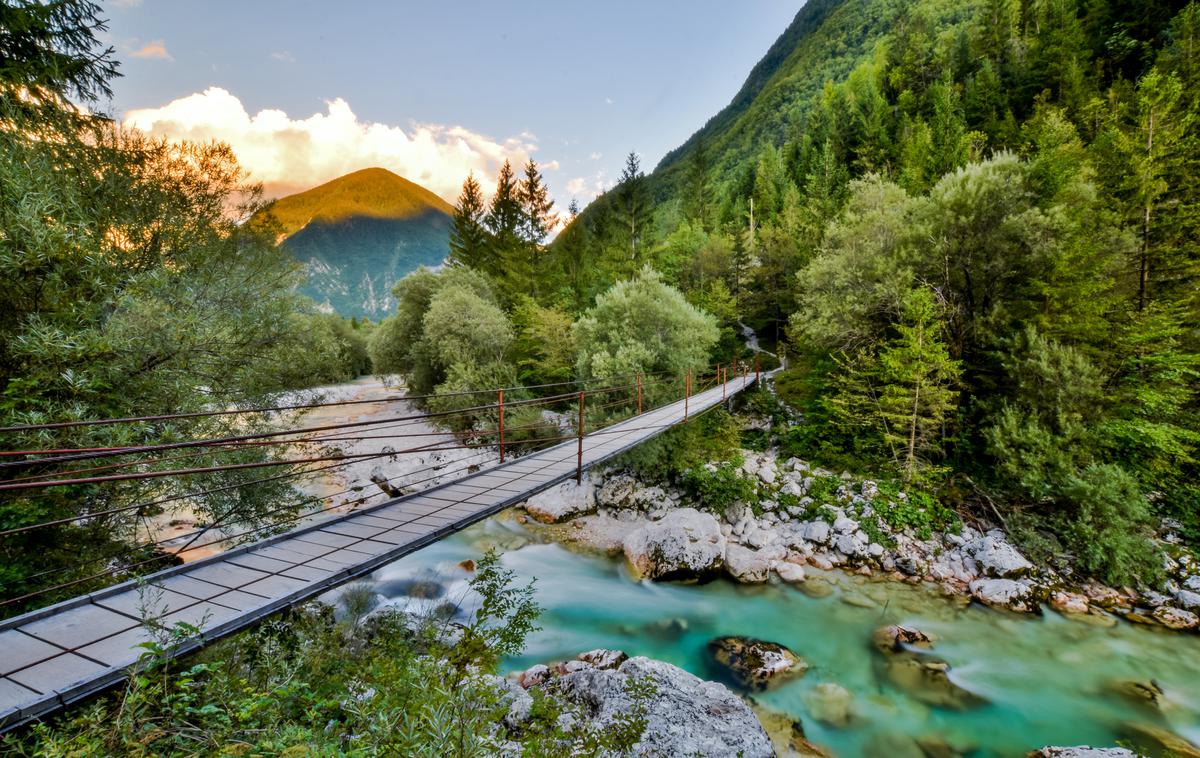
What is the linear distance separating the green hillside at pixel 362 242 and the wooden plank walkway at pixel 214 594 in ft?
482

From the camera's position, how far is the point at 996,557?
815 centimetres

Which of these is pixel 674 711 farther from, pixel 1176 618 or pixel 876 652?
pixel 1176 618

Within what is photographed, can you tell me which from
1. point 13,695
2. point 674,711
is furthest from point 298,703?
point 674,711

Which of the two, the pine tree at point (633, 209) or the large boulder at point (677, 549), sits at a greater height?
the pine tree at point (633, 209)

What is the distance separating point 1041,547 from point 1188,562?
1.96m

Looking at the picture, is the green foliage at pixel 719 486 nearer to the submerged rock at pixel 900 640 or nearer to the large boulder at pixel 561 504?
Result: the large boulder at pixel 561 504

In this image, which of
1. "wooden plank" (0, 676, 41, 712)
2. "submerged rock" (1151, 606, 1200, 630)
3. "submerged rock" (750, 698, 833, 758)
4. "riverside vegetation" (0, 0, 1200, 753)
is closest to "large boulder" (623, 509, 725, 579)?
"riverside vegetation" (0, 0, 1200, 753)

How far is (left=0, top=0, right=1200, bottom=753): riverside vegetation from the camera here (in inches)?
174

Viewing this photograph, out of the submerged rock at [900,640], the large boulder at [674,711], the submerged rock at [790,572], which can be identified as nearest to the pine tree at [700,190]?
the submerged rock at [790,572]

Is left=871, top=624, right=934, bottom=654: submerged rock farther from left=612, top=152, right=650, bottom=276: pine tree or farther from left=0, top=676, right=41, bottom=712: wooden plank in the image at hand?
left=612, top=152, right=650, bottom=276: pine tree

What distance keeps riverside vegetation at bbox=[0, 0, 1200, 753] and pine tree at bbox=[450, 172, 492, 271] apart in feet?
24.7

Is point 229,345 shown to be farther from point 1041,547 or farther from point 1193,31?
point 1193,31

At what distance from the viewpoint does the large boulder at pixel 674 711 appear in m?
4.32

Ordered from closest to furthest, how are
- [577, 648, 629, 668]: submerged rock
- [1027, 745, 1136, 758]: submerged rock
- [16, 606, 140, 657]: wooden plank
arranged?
[16, 606, 140, 657]: wooden plank < [1027, 745, 1136, 758]: submerged rock < [577, 648, 629, 668]: submerged rock
